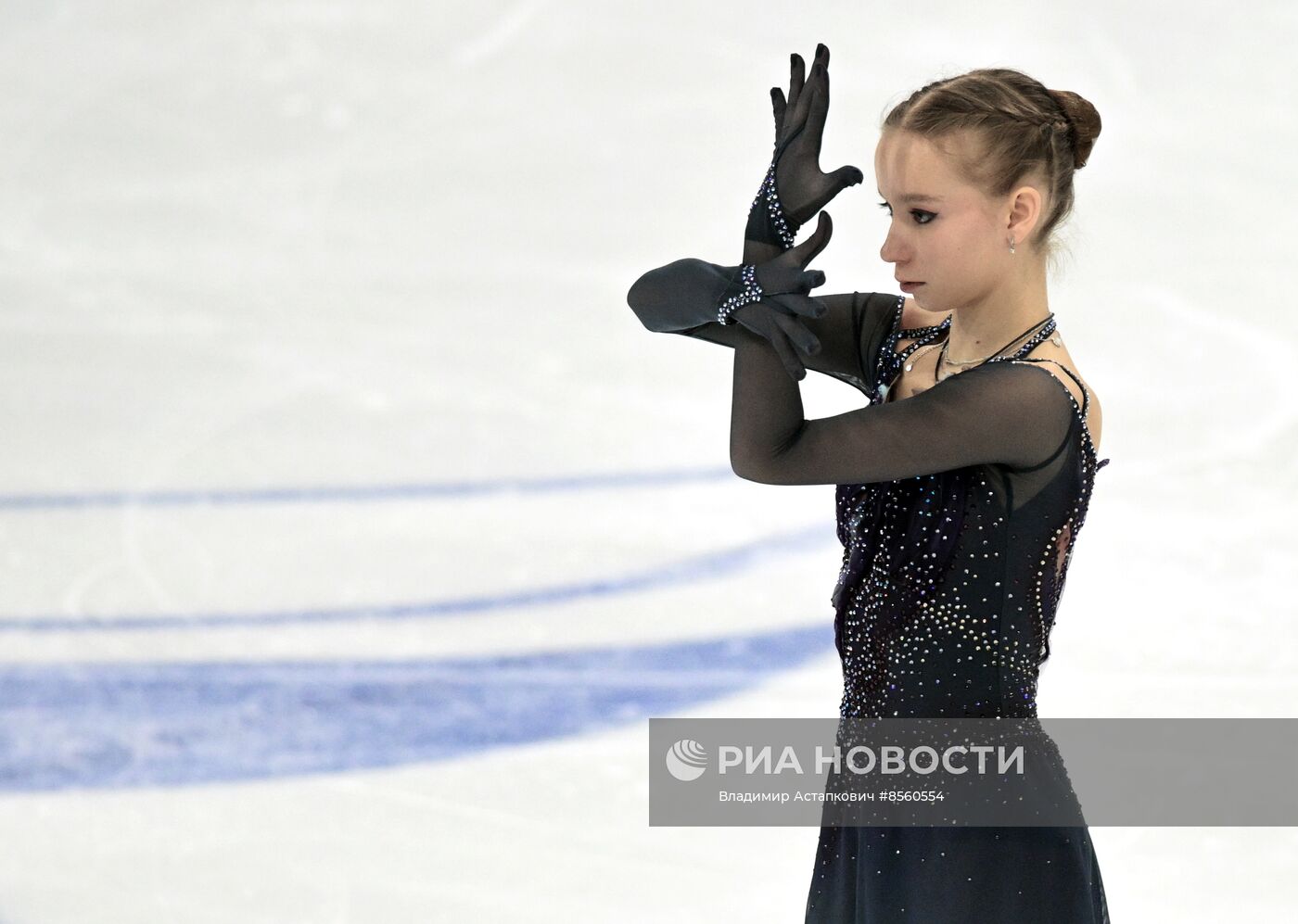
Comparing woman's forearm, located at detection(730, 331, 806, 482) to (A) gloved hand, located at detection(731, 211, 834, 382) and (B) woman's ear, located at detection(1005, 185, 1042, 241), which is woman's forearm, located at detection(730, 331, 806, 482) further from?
(B) woman's ear, located at detection(1005, 185, 1042, 241)

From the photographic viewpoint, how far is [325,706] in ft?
11.3

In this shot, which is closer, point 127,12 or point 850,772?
point 850,772

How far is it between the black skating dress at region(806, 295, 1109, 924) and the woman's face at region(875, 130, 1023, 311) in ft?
0.31

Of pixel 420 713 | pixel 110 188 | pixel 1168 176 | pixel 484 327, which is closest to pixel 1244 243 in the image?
pixel 1168 176

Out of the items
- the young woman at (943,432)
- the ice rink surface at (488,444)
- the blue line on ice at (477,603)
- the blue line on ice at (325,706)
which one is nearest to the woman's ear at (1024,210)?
the young woman at (943,432)

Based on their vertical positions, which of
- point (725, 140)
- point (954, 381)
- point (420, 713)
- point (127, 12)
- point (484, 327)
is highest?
point (127, 12)

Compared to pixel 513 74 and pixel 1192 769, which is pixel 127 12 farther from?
Answer: pixel 1192 769

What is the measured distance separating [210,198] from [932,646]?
12.8 feet

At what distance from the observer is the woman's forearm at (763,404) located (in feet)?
4.35

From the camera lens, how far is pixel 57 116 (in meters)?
4.86

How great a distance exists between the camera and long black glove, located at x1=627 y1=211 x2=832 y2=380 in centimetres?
128

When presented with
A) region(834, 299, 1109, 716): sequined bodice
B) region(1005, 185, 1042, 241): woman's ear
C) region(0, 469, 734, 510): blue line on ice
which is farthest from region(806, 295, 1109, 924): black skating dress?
region(0, 469, 734, 510): blue line on ice

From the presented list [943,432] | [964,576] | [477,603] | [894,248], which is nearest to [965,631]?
[964,576]

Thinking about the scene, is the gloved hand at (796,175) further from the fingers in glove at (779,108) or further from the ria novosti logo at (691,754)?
the ria novosti logo at (691,754)
